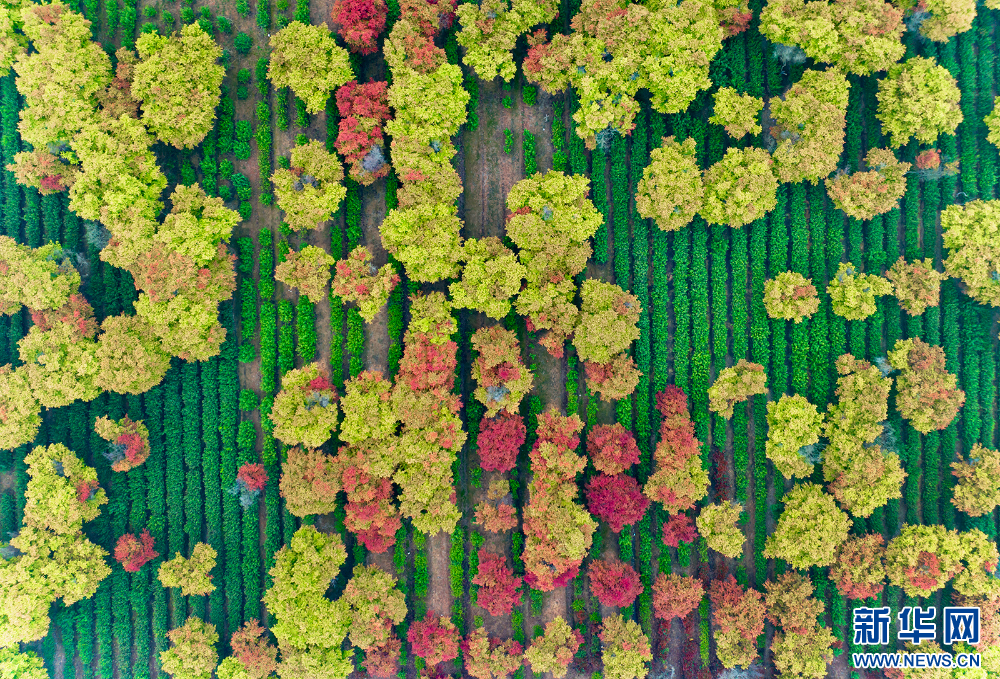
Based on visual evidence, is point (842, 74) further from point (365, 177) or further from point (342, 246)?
point (342, 246)

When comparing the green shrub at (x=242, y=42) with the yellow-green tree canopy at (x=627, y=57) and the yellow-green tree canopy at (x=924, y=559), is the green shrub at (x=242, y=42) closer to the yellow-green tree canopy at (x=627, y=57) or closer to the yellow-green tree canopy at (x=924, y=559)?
the yellow-green tree canopy at (x=627, y=57)

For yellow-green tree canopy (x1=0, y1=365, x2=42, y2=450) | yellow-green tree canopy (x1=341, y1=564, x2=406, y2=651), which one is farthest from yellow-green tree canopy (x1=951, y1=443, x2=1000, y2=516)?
yellow-green tree canopy (x1=0, y1=365, x2=42, y2=450)

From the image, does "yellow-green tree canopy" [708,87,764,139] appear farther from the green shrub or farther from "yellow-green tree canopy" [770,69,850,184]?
the green shrub

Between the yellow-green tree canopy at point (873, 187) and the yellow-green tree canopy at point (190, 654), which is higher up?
the yellow-green tree canopy at point (873, 187)

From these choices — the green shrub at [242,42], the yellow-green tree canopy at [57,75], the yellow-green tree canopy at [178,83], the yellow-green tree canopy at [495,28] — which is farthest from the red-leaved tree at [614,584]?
the yellow-green tree canopy at [57,75]

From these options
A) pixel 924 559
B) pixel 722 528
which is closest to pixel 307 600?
pixel 722 528

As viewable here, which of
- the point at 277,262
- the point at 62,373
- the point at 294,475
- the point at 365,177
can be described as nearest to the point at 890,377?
the point at 365,177
